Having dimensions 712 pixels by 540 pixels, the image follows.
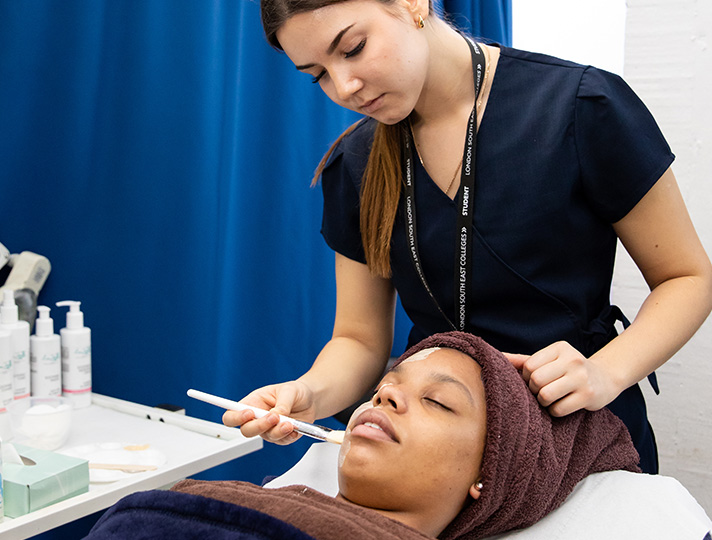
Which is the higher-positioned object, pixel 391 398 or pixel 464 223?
pixel 464 223

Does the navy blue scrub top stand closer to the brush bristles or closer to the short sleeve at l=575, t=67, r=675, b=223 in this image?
the short sleeve at l=575, t=67, r=675, b=223

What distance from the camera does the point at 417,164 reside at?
47.3 inches

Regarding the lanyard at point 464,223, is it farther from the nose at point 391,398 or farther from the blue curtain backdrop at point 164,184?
the blue curtain backdrop at point 164,184

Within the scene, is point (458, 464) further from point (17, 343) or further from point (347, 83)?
point (17, 343)

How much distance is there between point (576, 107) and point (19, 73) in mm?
1315

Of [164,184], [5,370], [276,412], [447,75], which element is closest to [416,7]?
[447,75]

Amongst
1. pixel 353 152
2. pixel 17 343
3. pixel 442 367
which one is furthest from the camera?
pixel 17 343

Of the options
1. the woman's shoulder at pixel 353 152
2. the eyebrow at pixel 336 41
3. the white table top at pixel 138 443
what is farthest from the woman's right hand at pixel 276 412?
the eyebrow at pixel 336 41

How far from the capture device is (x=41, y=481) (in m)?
1.06

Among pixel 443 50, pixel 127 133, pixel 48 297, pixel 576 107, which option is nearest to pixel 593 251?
pixel 576 107

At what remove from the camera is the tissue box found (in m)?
1.04

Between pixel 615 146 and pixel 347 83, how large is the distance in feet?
1.37

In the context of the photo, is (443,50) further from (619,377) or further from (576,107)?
(619,377)

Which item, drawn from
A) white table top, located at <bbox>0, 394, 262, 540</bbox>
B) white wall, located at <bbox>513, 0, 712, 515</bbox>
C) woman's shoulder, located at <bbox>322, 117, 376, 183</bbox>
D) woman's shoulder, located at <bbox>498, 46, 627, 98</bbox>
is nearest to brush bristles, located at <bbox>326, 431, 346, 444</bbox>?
white table top, located at <bbox>0, 394, 262, 540</bbox>
